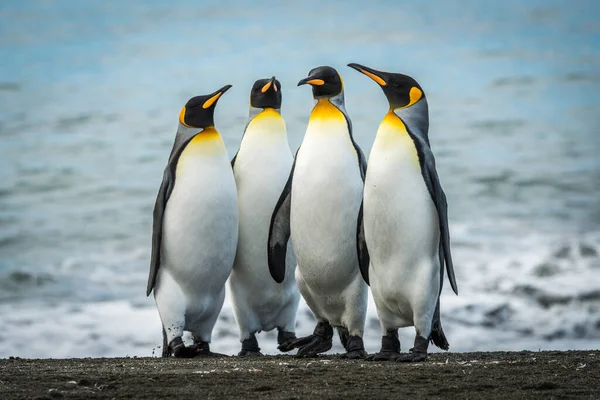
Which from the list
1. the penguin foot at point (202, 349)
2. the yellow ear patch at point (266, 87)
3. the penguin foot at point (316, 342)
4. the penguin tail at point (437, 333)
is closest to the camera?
the penguin tail at point (437, 333)

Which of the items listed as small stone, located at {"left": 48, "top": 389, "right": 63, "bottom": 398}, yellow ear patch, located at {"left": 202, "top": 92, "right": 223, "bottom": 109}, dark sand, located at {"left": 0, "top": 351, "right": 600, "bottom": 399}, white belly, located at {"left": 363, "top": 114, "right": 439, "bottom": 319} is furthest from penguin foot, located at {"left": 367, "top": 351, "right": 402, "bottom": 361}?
yellow ear patch, located at {"left": 202, "top": 92, "right": 223, "bottom": 109}

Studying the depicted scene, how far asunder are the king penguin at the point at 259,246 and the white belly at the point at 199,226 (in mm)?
210

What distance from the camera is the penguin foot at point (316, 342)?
6.32 m

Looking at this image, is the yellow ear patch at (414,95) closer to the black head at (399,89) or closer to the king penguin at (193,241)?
the black head at (399,89)

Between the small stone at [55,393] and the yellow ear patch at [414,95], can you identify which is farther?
the yellow ear patch at [414,95]

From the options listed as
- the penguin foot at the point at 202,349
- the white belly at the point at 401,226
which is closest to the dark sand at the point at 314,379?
the white belly at the point at 401,226

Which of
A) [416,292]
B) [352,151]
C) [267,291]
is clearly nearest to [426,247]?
[416,292]

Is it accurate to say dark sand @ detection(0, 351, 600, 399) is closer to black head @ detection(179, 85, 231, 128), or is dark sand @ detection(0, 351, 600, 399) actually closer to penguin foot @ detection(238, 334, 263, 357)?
penguin foot @ detection(238, 334, 263, 357)

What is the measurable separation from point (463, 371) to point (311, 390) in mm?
941

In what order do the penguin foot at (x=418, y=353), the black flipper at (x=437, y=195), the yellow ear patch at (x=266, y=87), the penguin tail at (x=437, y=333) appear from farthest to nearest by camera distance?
the yellow ear patch at (x=266, y=87) < the penguin tail at (x=437, y=333) < the black flipper at (x=437, y=195) < the penguin foot at (x=418, y=353)

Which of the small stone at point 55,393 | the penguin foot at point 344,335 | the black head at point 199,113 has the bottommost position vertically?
the small stone at point 55,393

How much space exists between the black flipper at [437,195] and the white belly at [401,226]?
1.2 inches

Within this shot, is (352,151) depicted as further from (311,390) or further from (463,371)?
(311,390)

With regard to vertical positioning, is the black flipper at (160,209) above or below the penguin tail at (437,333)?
above
